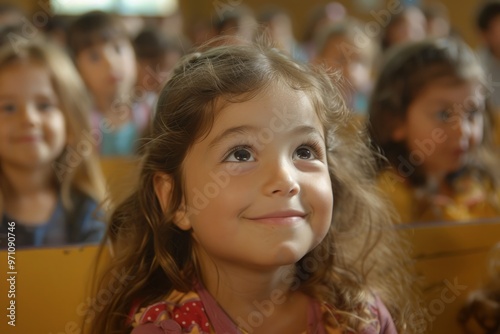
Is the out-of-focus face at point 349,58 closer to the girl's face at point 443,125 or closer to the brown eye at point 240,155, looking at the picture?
the girl's face at point 443,125

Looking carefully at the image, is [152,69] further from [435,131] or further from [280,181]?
[280,181]

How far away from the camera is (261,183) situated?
1.01 m

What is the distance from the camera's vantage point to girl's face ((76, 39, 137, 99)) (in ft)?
11.3

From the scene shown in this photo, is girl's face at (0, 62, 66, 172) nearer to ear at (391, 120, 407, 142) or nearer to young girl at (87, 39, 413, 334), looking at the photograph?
young girl at (87, 39, 413, 334)

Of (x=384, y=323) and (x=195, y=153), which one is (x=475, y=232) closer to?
(x=384, y=323)

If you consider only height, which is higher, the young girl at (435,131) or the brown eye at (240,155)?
the brown eye at (240,155)

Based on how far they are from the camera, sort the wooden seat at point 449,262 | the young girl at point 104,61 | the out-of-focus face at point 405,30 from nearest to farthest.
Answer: the wooden seat at point 449,262, the young girl at point 104,61, the out-of-focus face at point 405,30

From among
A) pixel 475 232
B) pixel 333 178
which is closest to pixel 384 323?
pixel 333 178

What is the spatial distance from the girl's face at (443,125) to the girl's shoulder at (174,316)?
3.73ft

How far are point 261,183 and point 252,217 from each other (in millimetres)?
52

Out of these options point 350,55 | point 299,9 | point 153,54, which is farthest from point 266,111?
point 299,9

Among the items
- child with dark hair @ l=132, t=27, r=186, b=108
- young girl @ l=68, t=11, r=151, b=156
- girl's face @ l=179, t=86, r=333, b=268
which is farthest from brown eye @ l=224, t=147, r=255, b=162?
child with dark hair @ l=132, t=27, r=186, b=108

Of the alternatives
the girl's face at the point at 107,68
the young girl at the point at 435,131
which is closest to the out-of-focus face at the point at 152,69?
the girl's face at the point at 107,68

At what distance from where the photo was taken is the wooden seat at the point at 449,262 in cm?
139
